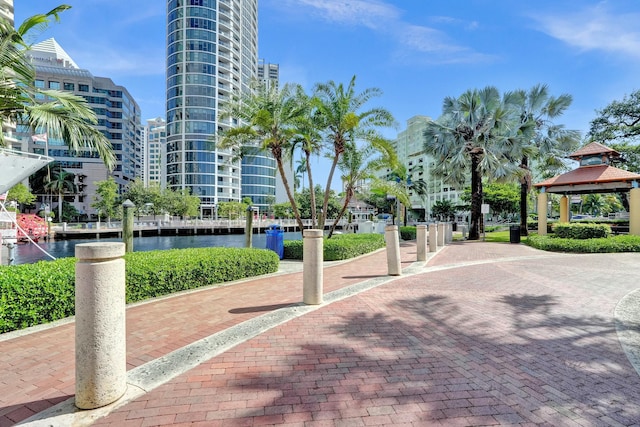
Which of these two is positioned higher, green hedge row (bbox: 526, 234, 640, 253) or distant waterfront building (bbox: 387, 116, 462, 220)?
distant waterfront building (bbox: 387, 116, 462, 220)

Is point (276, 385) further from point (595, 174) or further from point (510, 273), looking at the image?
point (595, 174)

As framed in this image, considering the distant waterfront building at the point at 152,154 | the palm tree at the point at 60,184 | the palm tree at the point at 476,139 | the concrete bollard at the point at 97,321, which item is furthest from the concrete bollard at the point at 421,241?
the distant waterfront building at the point at 152,154

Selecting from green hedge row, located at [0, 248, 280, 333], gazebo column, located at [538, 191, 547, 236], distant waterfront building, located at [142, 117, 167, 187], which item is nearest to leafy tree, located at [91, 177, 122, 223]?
green hedge row, located at [0, 248, 280, 333]

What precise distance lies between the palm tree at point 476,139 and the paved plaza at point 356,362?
15.9 meters

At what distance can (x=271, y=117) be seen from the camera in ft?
45.9

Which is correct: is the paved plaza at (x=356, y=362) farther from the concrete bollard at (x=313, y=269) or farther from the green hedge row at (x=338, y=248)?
the green hedge row at (x=338, y=248)

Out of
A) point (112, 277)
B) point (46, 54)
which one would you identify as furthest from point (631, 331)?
point (46, 54)

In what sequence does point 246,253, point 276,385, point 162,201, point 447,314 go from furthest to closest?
point 162,201 → point 246,253 → point 447,314 → point 276,385

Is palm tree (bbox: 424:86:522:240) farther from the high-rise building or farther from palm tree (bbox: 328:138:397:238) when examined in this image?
the high-rise building

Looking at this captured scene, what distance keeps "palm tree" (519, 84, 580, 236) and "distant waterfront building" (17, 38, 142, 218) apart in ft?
251

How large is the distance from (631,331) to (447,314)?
2.60 m

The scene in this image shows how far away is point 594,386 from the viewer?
3486mm

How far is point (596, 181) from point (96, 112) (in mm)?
92638

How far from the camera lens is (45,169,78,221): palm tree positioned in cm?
6426
